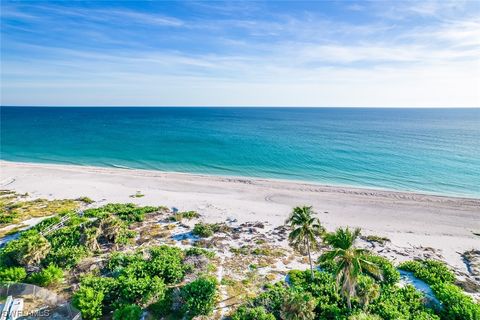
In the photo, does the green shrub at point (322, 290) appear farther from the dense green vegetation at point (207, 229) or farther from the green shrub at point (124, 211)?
the green shrub at point (124, 211)

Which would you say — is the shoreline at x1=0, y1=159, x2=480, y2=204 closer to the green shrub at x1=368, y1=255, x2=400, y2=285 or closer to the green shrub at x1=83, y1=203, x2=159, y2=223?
the green shrub at x1=83, y1=203, x2=159, y2=223

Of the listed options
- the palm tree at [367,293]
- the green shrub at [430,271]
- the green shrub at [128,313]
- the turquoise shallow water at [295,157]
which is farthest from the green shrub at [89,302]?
the turquoise shallow water at [295,157]

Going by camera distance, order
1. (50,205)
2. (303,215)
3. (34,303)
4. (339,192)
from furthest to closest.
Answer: (339,192)
(50,205)
(303,215)
(34,303)

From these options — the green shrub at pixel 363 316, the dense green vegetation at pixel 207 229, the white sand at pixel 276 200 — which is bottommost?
the white sand at pixel 276 200

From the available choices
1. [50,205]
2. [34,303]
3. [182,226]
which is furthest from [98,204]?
[34,303]

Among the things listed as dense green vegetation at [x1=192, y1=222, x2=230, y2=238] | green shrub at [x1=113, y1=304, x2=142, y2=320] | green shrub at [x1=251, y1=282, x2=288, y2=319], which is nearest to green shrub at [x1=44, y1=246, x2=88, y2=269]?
green shrub at [x1=113, y1=304, x2=142, y2=320]

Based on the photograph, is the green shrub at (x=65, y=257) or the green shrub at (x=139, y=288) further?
the green shrub at (x=65, y=257)

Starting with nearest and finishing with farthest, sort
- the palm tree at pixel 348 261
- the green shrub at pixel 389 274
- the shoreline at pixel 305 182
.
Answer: the palm tree at pixel 348 261 → the green shrub at pixel 389 274 → the shoreline at pixel 305 182

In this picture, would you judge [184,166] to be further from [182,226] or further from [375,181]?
[375,181]
